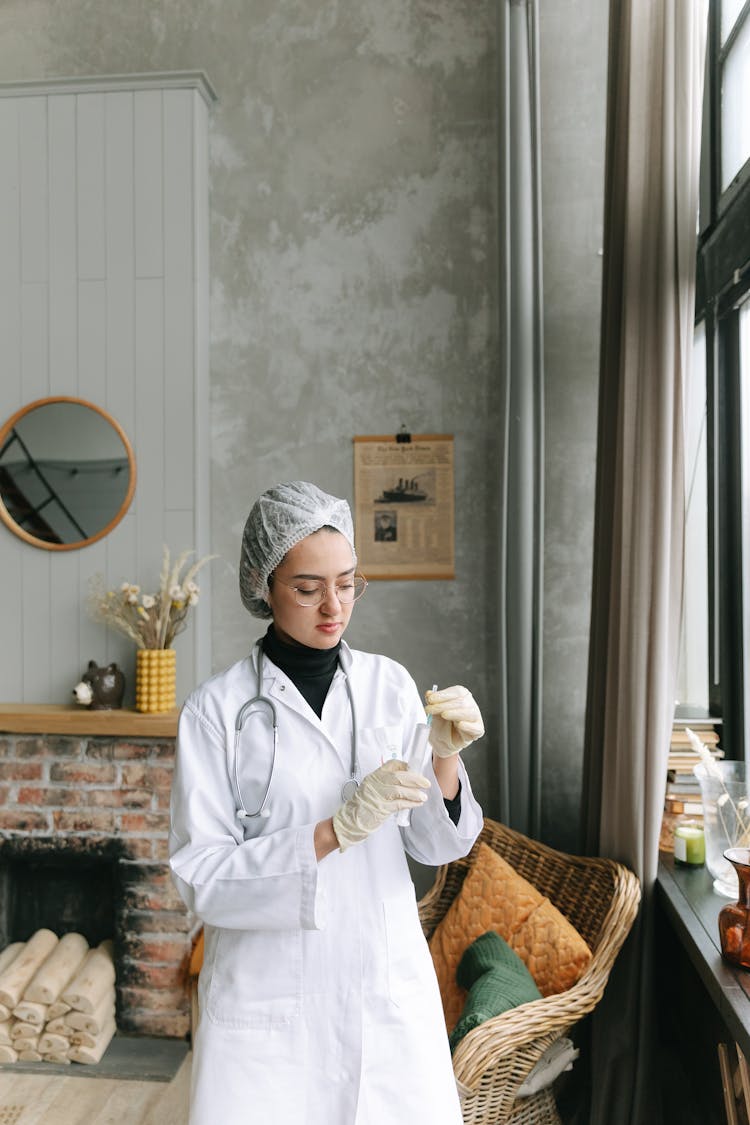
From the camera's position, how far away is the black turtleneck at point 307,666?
1619 millimetres

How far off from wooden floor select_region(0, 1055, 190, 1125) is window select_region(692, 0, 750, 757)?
78.7 inches

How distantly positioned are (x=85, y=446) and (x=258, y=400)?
646mm

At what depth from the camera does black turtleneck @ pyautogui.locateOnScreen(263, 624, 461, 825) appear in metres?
1.62

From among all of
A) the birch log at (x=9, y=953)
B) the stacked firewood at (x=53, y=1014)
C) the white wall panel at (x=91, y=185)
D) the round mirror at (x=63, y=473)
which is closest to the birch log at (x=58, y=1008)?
the stacked firewood at (x=53, y=1014)

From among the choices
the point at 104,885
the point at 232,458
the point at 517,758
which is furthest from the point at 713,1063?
the point at 232,458

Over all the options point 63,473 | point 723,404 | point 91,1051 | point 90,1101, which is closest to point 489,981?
point 90,1101

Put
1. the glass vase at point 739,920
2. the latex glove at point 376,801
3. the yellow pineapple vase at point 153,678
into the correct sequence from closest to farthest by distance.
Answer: the latex glove at point 376,801, the glass vase at point 739,920, the yellow pineapple vase at point 153,678

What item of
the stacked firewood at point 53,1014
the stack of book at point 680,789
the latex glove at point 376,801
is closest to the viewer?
the latex glove at point 376,801

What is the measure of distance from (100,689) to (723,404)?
2.24 m

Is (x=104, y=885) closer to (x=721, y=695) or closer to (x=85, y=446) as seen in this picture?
(x=85, y=446)

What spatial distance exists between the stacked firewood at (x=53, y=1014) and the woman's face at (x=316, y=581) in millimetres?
2012

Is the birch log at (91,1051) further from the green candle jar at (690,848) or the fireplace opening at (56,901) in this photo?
the green candle jar at (690,848)

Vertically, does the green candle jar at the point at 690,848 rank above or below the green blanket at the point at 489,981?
above

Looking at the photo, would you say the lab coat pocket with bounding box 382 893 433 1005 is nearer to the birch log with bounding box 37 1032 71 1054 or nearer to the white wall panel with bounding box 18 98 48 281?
the birch log with bounding box 37 1032 71 1054
